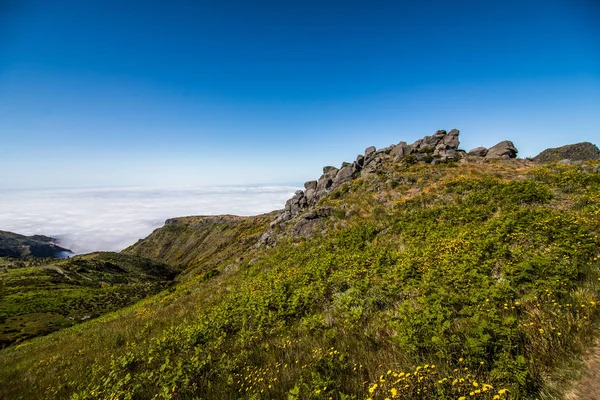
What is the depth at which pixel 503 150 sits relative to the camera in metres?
Answer: 35.5

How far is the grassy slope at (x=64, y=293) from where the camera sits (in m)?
53.3

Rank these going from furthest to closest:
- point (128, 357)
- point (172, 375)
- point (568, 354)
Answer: point (128, 357) < point (172, 375) < point (568, 354)

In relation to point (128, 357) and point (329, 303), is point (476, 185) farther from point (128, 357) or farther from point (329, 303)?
point (128, 357)

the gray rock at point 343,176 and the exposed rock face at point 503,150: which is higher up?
the exposed rock face at point 503,150

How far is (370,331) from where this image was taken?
19.8ft

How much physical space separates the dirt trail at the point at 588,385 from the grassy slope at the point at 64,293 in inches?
2612

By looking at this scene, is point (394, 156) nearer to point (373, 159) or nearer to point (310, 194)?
point (373, 159)

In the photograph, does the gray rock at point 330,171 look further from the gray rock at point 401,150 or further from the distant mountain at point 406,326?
the distant mountain at point 406,326

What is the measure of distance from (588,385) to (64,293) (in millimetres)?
112791

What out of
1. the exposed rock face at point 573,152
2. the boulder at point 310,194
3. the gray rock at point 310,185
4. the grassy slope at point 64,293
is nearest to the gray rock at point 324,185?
the boulder at point 310,194

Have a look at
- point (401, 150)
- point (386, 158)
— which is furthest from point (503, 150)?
point (386, 158)

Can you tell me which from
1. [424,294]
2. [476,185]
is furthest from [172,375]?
[476,185]

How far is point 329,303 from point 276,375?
403 cm

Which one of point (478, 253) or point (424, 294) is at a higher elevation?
point (478, 253)
